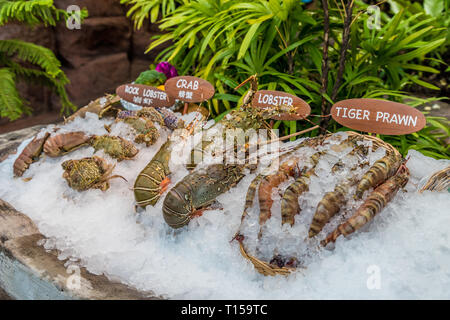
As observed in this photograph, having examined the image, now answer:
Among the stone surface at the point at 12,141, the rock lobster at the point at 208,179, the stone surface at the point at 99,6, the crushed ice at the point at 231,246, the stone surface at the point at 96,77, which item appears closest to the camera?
the crushed ice at the point at 231,246

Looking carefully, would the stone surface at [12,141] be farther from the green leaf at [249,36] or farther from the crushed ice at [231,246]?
the green leaf at [249,36]

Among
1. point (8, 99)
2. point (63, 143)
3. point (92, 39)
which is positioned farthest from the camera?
point (92, 39)

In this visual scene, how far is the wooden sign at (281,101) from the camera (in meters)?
1.80

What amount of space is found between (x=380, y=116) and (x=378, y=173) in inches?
14.1

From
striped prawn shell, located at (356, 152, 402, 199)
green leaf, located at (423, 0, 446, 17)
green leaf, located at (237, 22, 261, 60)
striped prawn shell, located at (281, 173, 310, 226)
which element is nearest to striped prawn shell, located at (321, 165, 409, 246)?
striped prawn shell, located at (356, 152, 402, 199)

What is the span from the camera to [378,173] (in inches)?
54.7

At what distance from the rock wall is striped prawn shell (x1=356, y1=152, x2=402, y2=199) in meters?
4.63

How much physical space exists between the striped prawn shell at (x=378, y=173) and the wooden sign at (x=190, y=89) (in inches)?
41.9

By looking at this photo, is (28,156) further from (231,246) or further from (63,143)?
(231,246)

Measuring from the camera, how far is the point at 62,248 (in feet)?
4.97

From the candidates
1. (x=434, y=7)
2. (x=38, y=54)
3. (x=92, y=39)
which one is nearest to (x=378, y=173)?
(x=434, y=7)

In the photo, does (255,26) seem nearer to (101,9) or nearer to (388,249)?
(388,249)

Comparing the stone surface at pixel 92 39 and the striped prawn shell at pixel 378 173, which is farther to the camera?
the stone surface at pixel 92 39

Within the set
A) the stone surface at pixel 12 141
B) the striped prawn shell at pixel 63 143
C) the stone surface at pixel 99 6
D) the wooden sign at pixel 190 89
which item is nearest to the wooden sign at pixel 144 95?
the wooden sign at pixel 190 89
